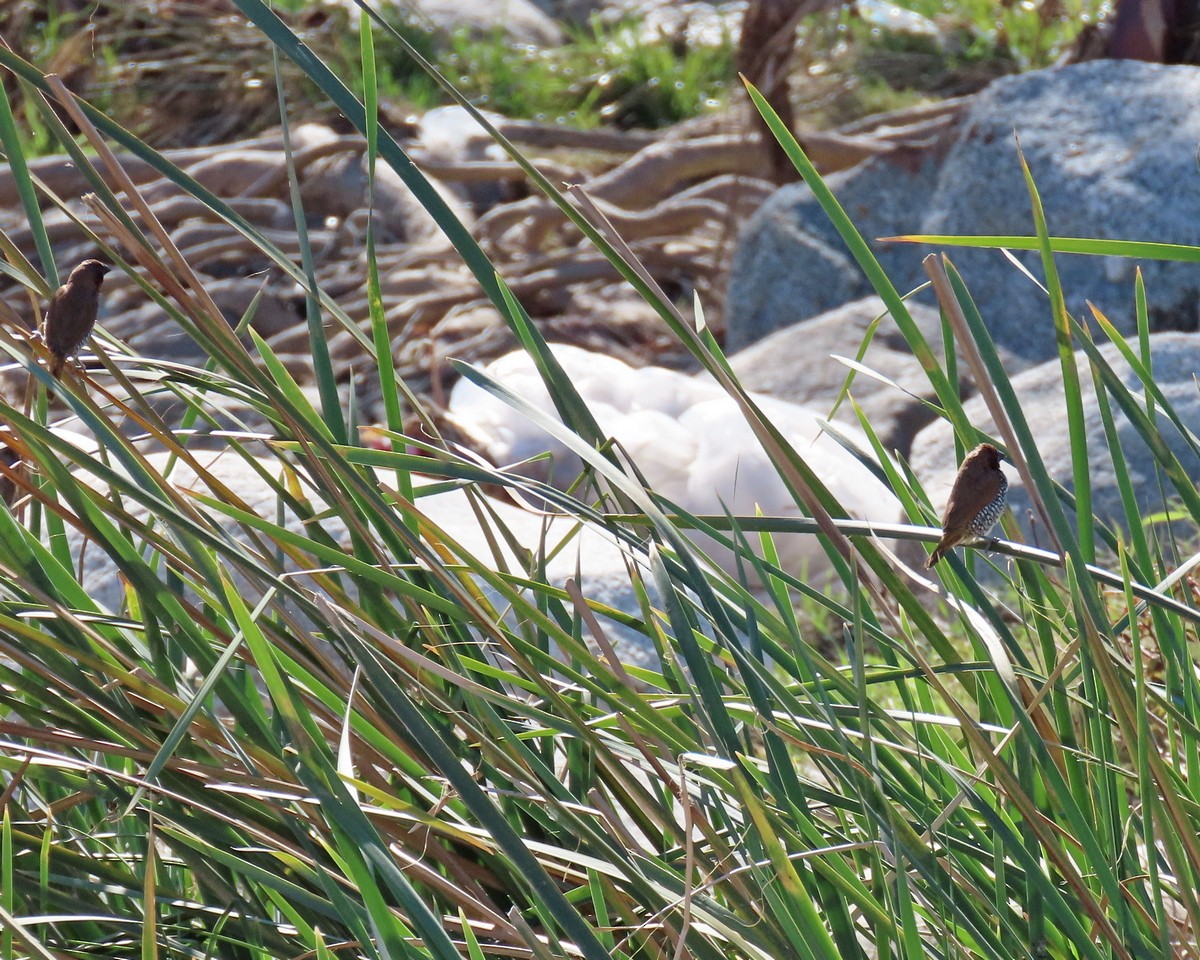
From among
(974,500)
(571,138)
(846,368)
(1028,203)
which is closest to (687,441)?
(846,368)

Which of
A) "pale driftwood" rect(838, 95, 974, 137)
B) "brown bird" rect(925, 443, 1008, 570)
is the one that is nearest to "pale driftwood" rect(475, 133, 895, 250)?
"pale driftwood" rect(838, 95, 974, 137)

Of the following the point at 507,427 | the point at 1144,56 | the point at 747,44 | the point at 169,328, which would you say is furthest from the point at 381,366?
the point at 1144,56

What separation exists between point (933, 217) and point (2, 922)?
347 centimetres

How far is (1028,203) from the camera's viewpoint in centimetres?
336

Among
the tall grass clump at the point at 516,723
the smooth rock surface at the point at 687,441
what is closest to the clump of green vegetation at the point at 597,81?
the smooth rock surface at the point at 687,441

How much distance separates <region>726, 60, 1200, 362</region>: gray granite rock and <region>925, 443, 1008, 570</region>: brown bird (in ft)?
8.62

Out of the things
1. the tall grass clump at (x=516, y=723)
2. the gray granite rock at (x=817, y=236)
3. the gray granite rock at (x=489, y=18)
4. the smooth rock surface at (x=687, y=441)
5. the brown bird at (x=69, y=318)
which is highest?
the gray granite rock at (x=489, y=18)

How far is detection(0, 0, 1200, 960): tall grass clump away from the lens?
0.55m

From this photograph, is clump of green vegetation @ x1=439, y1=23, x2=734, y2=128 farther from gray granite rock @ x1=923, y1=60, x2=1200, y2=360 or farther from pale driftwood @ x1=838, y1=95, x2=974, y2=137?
gray granite rock @ x1=923, y1=60, x2=1200, y2=360

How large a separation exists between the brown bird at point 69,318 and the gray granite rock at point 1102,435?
5.66ft

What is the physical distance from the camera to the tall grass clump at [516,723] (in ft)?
1.80

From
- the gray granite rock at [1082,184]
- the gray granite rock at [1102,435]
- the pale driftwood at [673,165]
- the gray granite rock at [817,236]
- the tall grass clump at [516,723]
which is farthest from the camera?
the pale driftwood at [673,165]

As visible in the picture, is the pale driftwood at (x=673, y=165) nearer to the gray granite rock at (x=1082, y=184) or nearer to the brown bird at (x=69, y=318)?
the gray granite rock at (x=1082, y=184)

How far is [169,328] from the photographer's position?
397 centimetres
